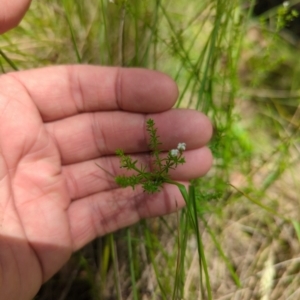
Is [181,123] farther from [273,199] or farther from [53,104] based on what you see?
[273,199]

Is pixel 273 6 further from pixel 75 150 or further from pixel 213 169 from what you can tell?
pixel 75 150

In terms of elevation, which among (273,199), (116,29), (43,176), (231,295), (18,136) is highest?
(116,29)

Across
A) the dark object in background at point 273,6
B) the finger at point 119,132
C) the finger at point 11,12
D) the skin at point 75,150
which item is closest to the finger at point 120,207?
the skin at point 75,150

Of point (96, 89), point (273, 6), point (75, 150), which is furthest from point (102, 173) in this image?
point (273, 6)

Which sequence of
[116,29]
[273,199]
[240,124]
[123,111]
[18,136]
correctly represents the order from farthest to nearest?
[240,124] → [273,199] → [116,29] → [123,111] → [18,136]

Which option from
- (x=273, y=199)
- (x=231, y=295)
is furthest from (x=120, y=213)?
(x=273, y=199)

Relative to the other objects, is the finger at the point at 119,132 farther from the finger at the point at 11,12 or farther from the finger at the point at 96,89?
the finger at the point at 11,12
